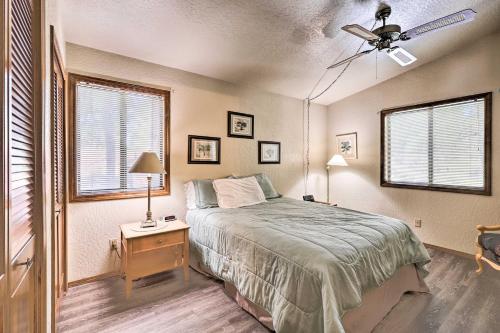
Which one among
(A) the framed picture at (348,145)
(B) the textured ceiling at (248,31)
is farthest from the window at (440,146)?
(B) the textured ceiling at (248,31)

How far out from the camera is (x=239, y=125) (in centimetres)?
363

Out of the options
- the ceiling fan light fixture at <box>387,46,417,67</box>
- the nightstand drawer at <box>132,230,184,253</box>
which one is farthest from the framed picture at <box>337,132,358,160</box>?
the nightstand drawer at <box>132,230,184,253</box>

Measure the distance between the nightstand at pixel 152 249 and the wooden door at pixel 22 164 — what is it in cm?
106

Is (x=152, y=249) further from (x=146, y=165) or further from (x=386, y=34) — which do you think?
(x=386, y=34)

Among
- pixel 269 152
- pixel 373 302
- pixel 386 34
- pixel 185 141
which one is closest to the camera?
pixel 373 302

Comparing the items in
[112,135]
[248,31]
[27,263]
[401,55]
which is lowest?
[27,263]

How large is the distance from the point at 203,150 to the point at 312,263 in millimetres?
2208

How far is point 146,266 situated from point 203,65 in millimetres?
2360

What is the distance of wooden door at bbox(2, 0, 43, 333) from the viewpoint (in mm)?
A: 734

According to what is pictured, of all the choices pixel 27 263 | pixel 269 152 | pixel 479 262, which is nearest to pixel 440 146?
pixel 479 262

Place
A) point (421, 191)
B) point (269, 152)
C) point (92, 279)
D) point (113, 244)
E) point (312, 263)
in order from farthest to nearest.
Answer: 1. point (269, 152)
2. point (421, 191)
3. point (113, 244)
4. point (92, 279)
5. point (312, 263)

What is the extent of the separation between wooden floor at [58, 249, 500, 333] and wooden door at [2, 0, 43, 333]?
100 cm

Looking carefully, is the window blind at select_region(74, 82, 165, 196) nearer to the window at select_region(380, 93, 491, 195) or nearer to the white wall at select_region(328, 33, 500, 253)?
the white wall at select_region(328, 33, 500, 253)

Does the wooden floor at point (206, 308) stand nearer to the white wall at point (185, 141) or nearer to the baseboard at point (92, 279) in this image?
the baseboard at point (92, 279)
